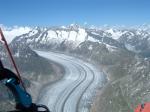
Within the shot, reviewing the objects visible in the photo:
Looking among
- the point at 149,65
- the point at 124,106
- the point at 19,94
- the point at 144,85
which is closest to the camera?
the point at 19,94

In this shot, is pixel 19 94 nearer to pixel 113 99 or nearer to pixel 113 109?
pixel 113 109

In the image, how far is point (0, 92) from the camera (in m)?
157

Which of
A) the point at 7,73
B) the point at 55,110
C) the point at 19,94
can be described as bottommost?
the point at 55,110

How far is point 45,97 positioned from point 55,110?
2465 centimetres

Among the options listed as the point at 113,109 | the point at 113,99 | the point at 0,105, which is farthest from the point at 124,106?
the point at 0,105

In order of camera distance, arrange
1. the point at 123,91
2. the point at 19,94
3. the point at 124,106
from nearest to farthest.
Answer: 1. the point at 19,94
2. the point at 124,106
3. the point at 123,91

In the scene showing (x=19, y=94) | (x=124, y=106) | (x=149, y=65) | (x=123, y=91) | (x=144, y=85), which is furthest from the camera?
(x=149, y=65)

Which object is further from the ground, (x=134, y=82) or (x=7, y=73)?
(x=7, y=73)

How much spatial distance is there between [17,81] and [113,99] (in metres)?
138

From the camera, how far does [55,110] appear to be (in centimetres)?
15925

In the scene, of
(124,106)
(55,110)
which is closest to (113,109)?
(124,106)

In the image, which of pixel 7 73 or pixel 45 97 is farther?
pixel 45 97

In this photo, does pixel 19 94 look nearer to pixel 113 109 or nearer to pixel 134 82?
pixel 113 109

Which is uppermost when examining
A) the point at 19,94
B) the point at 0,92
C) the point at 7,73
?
the point at 7,73
